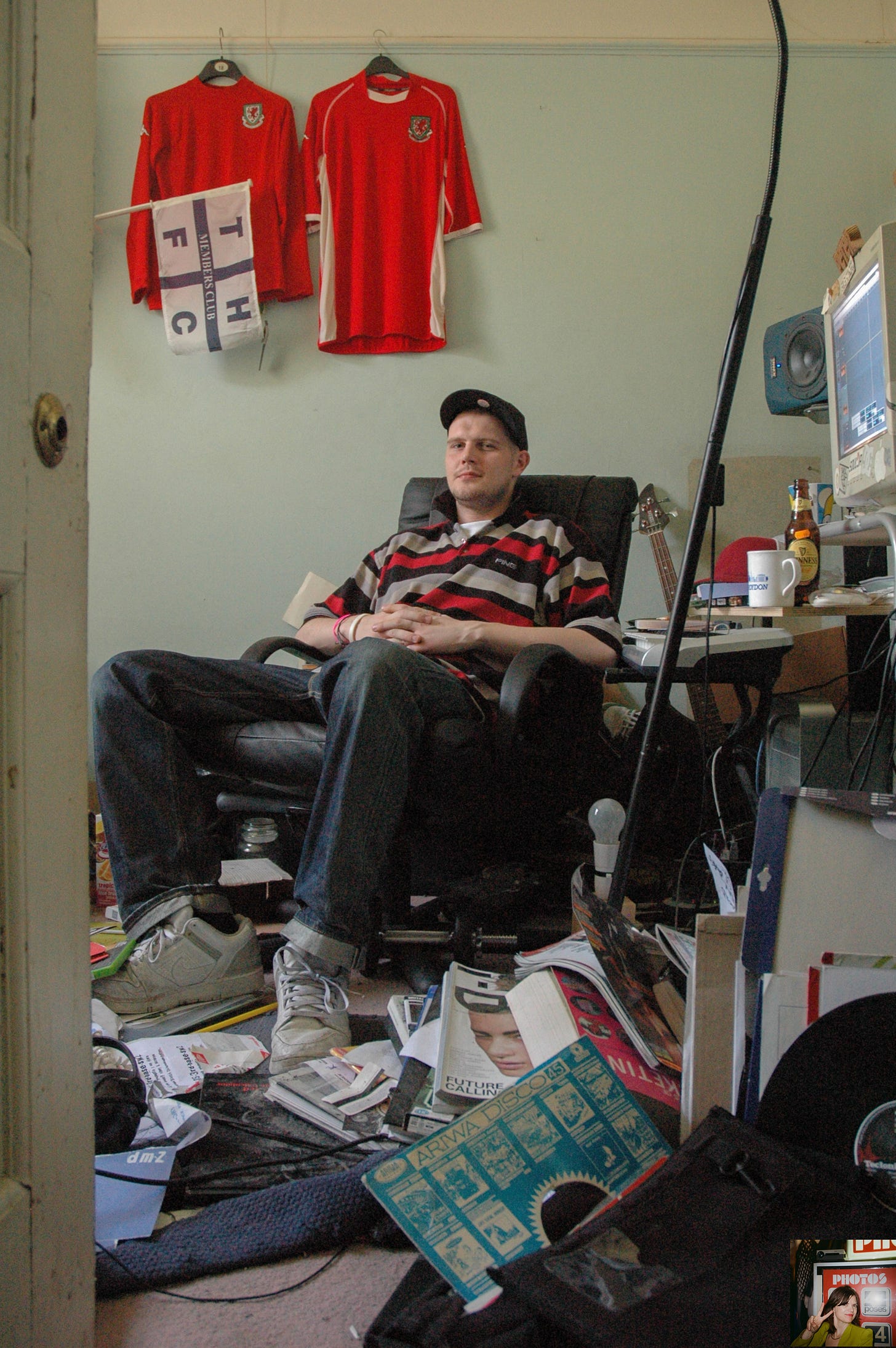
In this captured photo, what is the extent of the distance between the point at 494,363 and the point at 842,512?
108 cm

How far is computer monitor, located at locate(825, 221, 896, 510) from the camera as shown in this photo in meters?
1.14

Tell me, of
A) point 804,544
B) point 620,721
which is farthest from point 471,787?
point 620,721

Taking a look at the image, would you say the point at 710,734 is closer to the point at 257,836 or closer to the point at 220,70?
the point at 257,836

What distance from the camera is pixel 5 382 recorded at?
49 centimetres

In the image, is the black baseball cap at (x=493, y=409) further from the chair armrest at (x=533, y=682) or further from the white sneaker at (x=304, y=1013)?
the white sneaker at (x=304, y=1013)

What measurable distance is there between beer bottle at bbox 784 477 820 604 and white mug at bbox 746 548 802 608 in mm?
21

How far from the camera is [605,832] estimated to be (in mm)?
1723

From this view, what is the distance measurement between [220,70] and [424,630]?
1.92 m

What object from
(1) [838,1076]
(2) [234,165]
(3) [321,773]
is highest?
(2) [234,165]

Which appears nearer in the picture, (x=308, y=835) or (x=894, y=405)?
(x=894, y=405)

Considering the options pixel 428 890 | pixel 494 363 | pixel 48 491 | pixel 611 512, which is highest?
pixel 494 363

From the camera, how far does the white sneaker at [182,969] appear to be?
1312mm

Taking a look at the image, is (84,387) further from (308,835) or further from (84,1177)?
(308,835)

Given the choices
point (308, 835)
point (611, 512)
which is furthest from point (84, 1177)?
point (611, 512)
